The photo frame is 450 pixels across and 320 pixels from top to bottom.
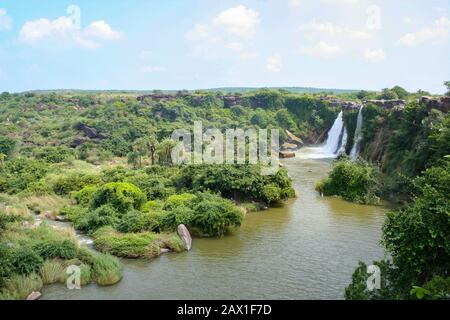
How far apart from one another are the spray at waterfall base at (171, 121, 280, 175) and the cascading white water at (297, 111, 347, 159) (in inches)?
163

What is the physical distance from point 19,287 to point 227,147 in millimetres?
34309

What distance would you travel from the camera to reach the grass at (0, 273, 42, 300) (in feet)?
53.9

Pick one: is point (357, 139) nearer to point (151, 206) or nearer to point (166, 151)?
point (166, 151)

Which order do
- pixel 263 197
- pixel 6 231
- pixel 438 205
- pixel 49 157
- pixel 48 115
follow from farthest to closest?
pixel 48 115 → pixel 49 157 → pixel 263 197 → pixel 6 231 → pixel 438 205

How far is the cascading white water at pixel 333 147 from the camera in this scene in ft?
186

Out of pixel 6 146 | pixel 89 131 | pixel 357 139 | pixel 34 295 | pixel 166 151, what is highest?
pixel 89 131

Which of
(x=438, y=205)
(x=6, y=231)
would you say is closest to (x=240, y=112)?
(x=6, y=231)

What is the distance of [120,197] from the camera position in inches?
1051

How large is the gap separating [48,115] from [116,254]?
6793cm

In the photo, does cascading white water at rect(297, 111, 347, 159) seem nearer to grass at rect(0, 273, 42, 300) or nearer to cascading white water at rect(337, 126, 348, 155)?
cascading white water at rect(337, 126, 348, 155)

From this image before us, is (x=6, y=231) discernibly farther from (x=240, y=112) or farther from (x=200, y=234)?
(x=240, y=112)

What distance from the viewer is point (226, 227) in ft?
82.6

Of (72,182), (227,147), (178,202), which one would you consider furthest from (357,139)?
(72,182)

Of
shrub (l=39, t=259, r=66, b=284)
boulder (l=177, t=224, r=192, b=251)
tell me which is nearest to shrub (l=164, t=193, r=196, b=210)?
boulder (l=177, t=224, r=192, b=251)
